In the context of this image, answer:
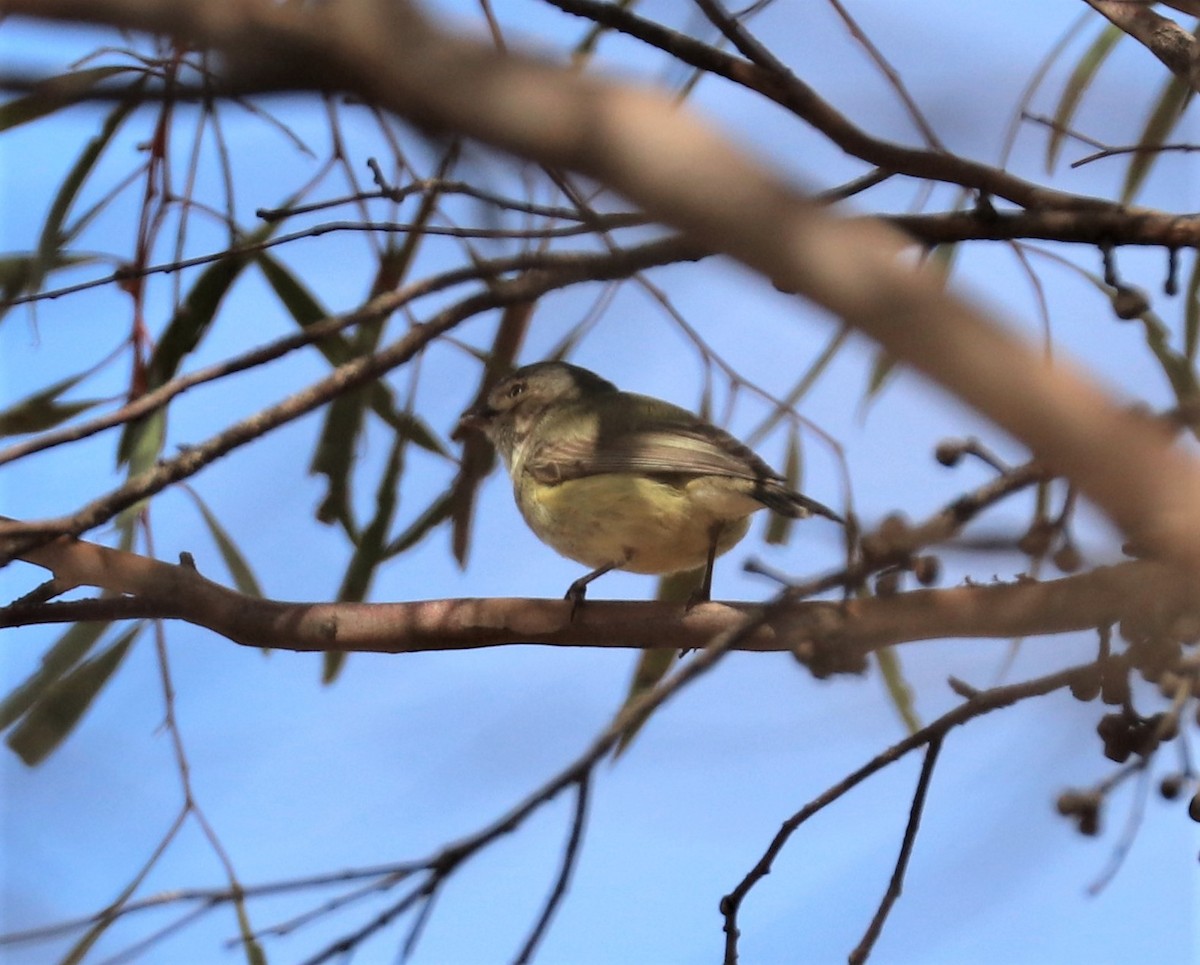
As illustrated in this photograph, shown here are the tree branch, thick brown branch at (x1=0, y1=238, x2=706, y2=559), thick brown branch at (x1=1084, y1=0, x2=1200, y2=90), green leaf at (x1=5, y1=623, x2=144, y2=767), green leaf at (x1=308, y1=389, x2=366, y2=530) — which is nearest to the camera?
thick brown branch at (x1=0, y1=238, x2=706, y2=559)

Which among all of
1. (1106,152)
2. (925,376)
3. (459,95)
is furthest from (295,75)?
(1106,152)

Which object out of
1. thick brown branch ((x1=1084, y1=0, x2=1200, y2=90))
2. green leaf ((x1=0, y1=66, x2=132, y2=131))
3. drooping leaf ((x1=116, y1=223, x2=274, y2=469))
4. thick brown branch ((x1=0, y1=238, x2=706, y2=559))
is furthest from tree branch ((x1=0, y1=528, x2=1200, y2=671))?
thick brown branch ((x1=1084, y1=0, x2=1200, y2=90))

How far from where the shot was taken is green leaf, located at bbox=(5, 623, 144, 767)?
9.12 feet

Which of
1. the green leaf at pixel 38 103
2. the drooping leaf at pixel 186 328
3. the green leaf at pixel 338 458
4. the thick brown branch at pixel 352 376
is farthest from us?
the green leaf at pixel 338 458

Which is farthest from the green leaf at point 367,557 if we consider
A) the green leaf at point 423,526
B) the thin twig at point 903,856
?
the thin twig at point 903,856

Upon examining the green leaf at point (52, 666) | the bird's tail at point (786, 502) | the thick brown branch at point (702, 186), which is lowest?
the thick brown branch at point (702, 186)

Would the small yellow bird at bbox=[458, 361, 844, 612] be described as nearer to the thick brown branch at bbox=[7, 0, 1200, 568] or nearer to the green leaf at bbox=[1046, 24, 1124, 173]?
the green leaf at bbox=[1046, 24, 1124, 173]

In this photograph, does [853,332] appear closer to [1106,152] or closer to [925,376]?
[925,376]

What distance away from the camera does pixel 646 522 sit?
131 inches

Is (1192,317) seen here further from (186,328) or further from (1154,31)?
(186,328)

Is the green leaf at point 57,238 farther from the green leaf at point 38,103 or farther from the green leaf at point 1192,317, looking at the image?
the green leaf at point 1192,317

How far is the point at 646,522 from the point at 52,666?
1.42 metres

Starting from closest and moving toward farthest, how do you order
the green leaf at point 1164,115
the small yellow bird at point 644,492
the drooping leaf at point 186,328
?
the green leaf at point 1164,115 → the small yellow bird at point 644,492 → the drooping leaf at point 186,328

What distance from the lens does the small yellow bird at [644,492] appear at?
3207 millimetres
